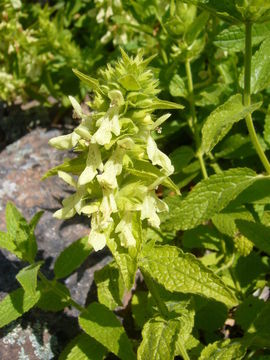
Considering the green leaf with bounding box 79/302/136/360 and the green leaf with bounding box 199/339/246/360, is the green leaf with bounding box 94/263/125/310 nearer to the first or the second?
the green leaf with bounding box 79/302/136/360

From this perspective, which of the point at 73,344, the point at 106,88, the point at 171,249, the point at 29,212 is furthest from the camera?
the point at 29,212

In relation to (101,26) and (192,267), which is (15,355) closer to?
(192,267)

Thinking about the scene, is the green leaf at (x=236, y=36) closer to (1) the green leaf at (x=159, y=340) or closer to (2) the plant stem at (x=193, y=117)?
(2) the plant stem at (x=193, y=117)

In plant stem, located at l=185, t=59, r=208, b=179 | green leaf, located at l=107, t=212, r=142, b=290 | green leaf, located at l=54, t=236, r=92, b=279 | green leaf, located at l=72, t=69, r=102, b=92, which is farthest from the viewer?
plant stem, located at l=185, t=59, r=208, b=179

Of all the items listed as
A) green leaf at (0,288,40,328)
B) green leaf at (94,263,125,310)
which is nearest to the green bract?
green leaf at (94,263,125,310)

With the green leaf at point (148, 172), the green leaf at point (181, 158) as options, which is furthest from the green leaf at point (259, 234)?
the green leaf at point (181, 158)

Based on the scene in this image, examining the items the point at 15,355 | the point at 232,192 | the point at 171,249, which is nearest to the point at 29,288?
the point at 171,249

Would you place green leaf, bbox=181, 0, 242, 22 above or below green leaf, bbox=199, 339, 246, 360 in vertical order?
above
